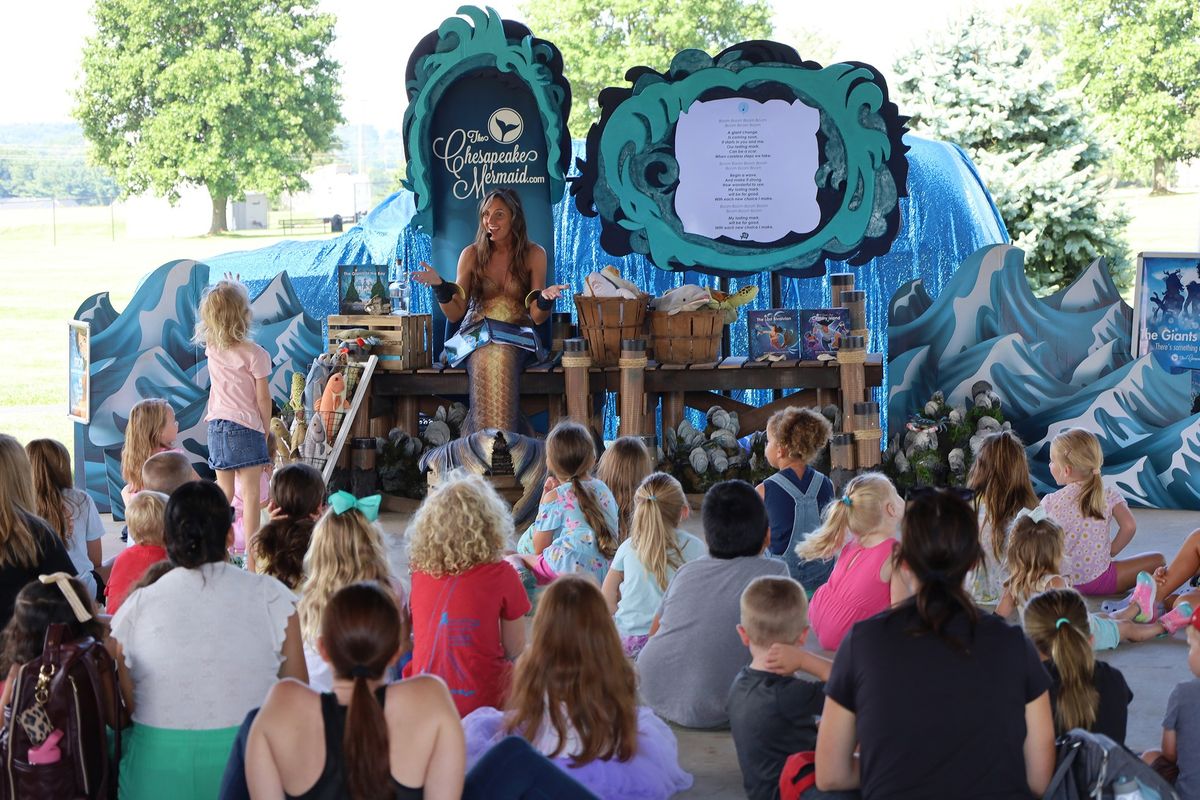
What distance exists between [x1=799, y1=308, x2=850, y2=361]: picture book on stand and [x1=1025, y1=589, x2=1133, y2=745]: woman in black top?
476 centimetres

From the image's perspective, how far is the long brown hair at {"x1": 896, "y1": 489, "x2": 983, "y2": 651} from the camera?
3.07m

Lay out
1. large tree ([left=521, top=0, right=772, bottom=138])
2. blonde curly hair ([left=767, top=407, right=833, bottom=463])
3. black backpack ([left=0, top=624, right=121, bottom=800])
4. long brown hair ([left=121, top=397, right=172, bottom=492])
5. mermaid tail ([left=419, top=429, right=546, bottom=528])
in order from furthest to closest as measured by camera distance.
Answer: large tree ([left=521, top=0, right=772, bottom=138]) < mermaid tail ([left=419, top=429, right=546, bottom=528]) < long brown hair ([left=121, top=397, right=172, bottom=492]) < blonde curly hair ([left=767, top=407, right=833, bottom=463]) < black backpack ([left=0, top=624, right=121, bottom=800])

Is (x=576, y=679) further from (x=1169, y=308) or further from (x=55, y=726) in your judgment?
(x=1169, y=308)

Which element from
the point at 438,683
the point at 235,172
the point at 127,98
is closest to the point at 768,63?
the point at 438,683

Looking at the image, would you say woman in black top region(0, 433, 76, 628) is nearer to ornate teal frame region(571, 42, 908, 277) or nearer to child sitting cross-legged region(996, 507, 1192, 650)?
child sitting cross-legged region(996, 507, 1192, 650)

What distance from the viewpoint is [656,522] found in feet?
17.0

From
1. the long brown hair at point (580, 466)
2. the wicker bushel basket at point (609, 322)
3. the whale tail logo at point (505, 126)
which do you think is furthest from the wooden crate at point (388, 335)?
the long brown hair at point (580, 466)

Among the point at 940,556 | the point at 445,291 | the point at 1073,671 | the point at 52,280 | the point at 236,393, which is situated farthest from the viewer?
the point at 52,280

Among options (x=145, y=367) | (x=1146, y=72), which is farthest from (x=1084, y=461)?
(x=1146, y=72)

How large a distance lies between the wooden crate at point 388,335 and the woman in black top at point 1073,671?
5.25m

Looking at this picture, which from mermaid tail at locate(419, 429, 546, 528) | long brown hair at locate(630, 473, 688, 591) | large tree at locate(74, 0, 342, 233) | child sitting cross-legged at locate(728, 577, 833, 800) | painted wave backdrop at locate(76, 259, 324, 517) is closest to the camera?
child sitting cross-legged at locate(728, 577, 833, 800)

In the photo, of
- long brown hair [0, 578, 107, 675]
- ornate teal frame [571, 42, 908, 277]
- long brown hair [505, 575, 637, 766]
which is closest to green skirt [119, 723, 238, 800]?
long brown hair [0, 578, 107, 675]

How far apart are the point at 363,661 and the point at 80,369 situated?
6.27 metres

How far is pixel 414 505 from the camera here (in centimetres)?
848
